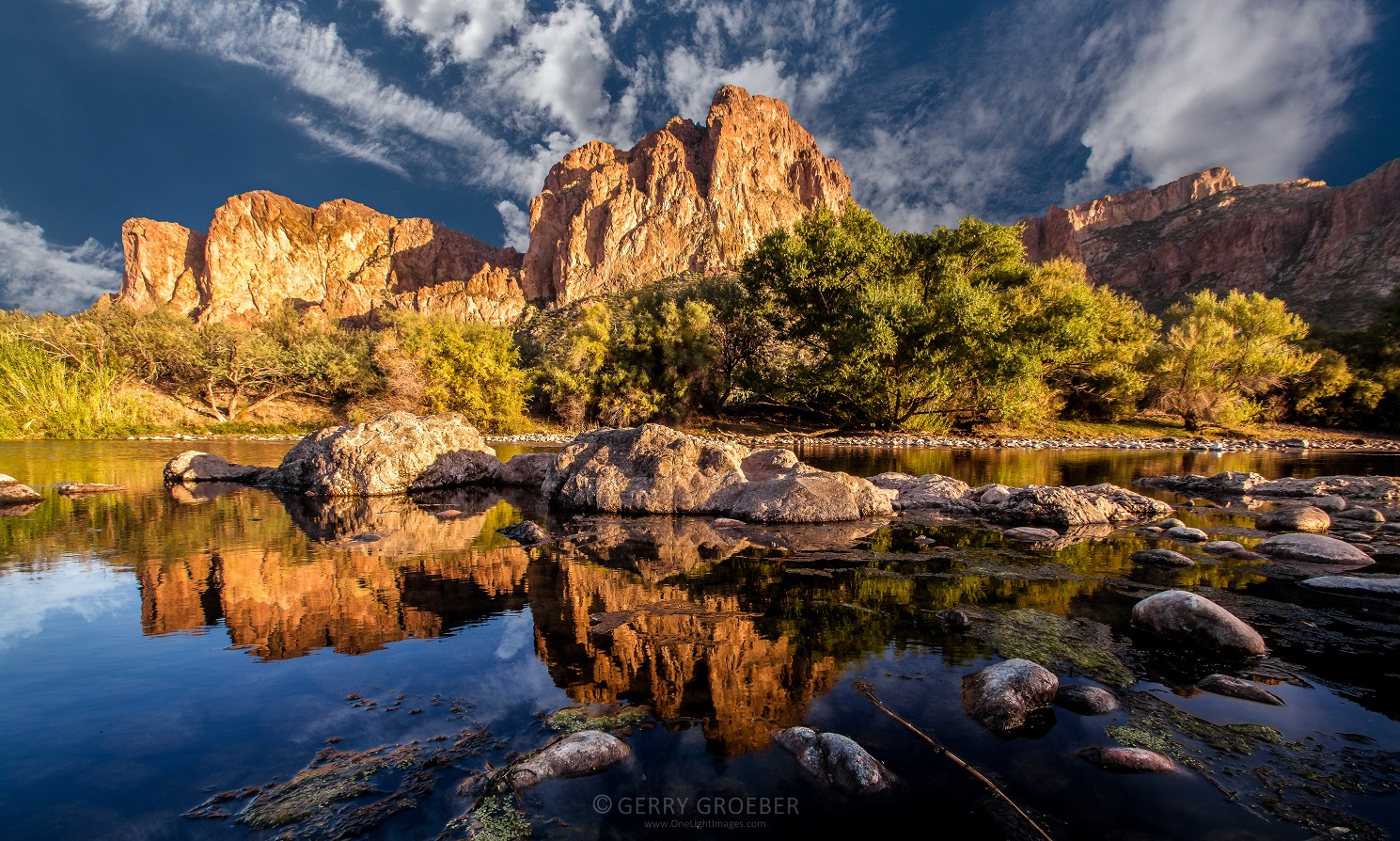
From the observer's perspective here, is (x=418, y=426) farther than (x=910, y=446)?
No

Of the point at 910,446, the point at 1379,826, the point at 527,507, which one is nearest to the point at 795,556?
the point at 1379,826

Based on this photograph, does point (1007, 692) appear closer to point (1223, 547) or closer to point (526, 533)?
point (1223, 547)

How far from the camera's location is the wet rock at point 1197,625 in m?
4.84

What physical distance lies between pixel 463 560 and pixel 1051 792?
697 centimetres

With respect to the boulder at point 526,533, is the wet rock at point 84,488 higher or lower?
higher

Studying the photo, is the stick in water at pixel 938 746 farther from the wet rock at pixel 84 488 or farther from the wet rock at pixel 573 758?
the wet rock at pixel 84 488

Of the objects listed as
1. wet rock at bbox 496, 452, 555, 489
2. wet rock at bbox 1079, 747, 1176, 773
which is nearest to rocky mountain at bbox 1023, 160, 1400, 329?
wet rock at bbox 496, 452, 555, 489

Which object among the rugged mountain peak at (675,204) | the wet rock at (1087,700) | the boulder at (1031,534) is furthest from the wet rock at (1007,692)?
the rugged mountain peak at (675,204)

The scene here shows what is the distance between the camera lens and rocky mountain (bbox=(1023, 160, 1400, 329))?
80000 millimetres

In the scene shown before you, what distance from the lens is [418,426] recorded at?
1527 cm

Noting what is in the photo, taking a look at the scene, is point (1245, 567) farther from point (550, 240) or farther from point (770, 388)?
point (550, 240)

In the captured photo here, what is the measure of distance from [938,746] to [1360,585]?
6792 mm

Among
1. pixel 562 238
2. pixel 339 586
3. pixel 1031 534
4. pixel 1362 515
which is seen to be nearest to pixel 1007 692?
pixel 1031 534

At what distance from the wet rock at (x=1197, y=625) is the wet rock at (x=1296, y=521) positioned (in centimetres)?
721
